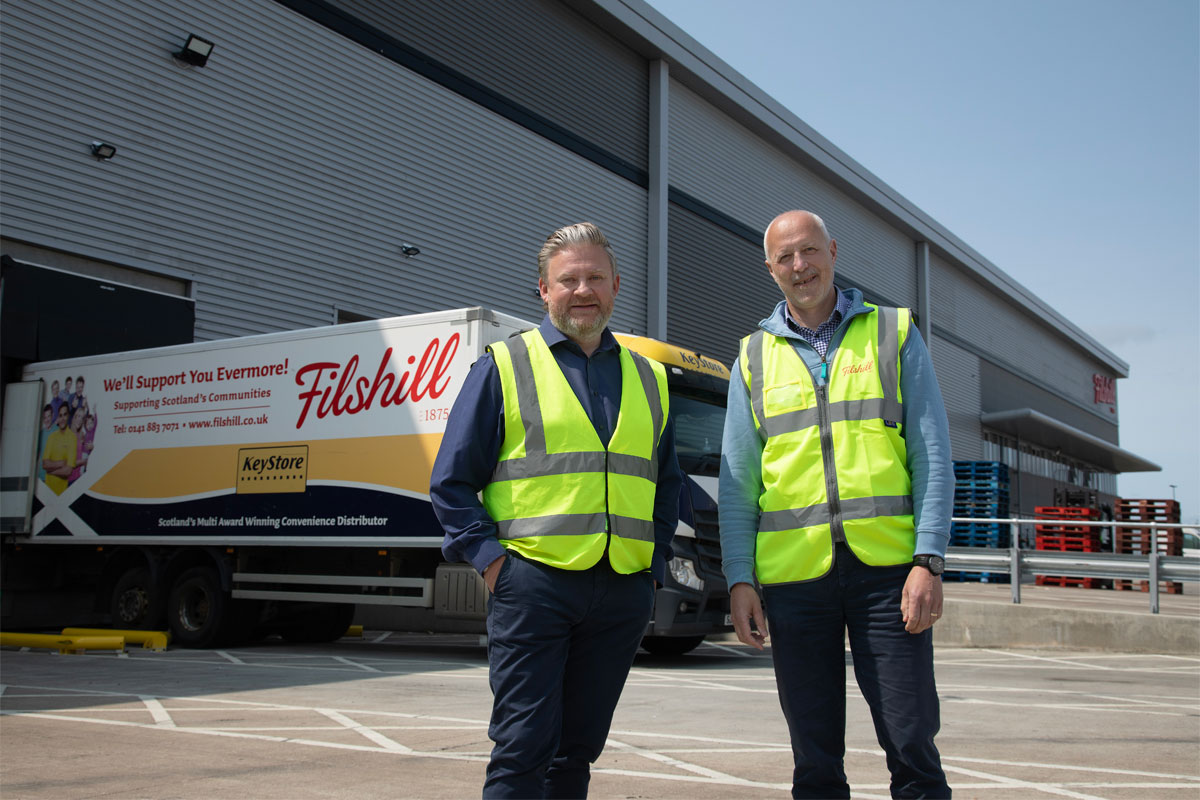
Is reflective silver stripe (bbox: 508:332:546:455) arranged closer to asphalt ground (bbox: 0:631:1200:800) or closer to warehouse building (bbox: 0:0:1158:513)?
asphalt ground (bbox: 0:631:1200:800)

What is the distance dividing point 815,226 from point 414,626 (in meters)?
13.5

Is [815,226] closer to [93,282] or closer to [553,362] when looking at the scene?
[553,362]

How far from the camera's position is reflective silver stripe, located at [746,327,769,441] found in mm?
3367

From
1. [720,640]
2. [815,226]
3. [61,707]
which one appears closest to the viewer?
[815,226]

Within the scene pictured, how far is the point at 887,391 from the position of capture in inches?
126

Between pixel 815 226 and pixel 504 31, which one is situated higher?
pixel 504 31

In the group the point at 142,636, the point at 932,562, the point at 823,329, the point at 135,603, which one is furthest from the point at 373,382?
the point at 932,562

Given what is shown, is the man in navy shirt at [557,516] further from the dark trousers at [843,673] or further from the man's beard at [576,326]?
the dark trousers at [843,673]

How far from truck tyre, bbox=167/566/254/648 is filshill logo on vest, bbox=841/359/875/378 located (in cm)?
1019

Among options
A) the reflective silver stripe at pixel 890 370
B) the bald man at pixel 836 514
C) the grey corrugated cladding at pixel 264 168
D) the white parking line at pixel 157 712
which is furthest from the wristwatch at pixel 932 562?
the grey corrugated cladding at pixel 264 168

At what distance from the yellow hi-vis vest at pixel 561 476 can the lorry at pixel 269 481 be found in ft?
22.9

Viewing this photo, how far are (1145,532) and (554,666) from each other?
85.0ft

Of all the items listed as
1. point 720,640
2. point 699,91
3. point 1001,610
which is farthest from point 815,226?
point 699,91

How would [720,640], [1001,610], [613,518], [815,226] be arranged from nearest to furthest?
[613,518] < [815,226] < [1001,610] < [720,640]
